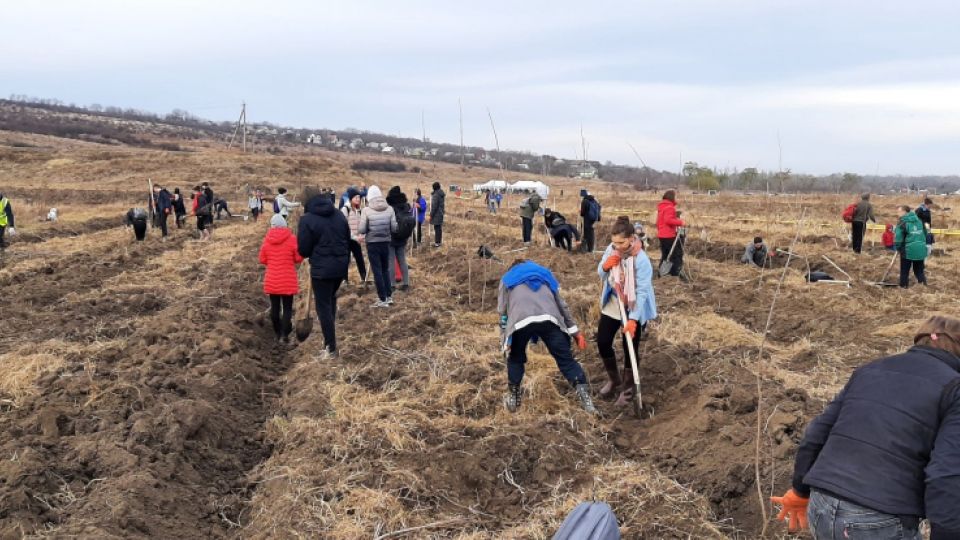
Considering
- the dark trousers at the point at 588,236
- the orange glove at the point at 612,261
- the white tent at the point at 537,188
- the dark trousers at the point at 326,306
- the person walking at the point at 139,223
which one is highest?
the white tent at the point at 537,188

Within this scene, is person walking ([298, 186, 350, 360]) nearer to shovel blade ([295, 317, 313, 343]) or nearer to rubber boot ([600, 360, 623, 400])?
shovel blade ([295, 317, 313, 343])

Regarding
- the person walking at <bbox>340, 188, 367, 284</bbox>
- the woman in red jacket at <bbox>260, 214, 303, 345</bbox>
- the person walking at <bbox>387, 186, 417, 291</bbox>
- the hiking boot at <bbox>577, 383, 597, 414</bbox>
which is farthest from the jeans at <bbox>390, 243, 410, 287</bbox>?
the hiking boot at <bbox>577, 383, 597, 414</bbox>

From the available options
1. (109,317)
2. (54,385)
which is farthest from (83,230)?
(54,385)

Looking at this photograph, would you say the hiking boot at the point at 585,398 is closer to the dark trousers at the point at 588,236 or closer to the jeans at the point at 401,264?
the jeans at the point at 401,264

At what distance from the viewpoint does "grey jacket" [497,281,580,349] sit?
538cm

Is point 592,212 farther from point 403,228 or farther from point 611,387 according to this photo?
point 611,387

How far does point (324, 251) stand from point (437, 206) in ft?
27.1

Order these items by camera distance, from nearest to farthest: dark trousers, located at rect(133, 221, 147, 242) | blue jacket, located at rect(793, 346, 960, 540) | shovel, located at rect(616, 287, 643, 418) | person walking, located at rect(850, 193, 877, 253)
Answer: blue jacket, located at rect(793, 346, 960, 540) → shovel, located at rect(616, 287, 643, 418) → person walking, located at rect(850, 193, 877, 253) → dark trousers, located at rect(133, 221, 147, 242)

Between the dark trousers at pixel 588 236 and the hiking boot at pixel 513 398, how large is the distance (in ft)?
31.2

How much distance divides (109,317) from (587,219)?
9.39 metres

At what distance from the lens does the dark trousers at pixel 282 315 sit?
8.12 meters

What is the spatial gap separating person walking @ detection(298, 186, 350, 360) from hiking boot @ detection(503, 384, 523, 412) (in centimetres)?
228

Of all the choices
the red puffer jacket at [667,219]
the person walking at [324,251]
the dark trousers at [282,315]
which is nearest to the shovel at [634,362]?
the person walking at [324,251]

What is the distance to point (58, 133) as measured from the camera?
233ft
